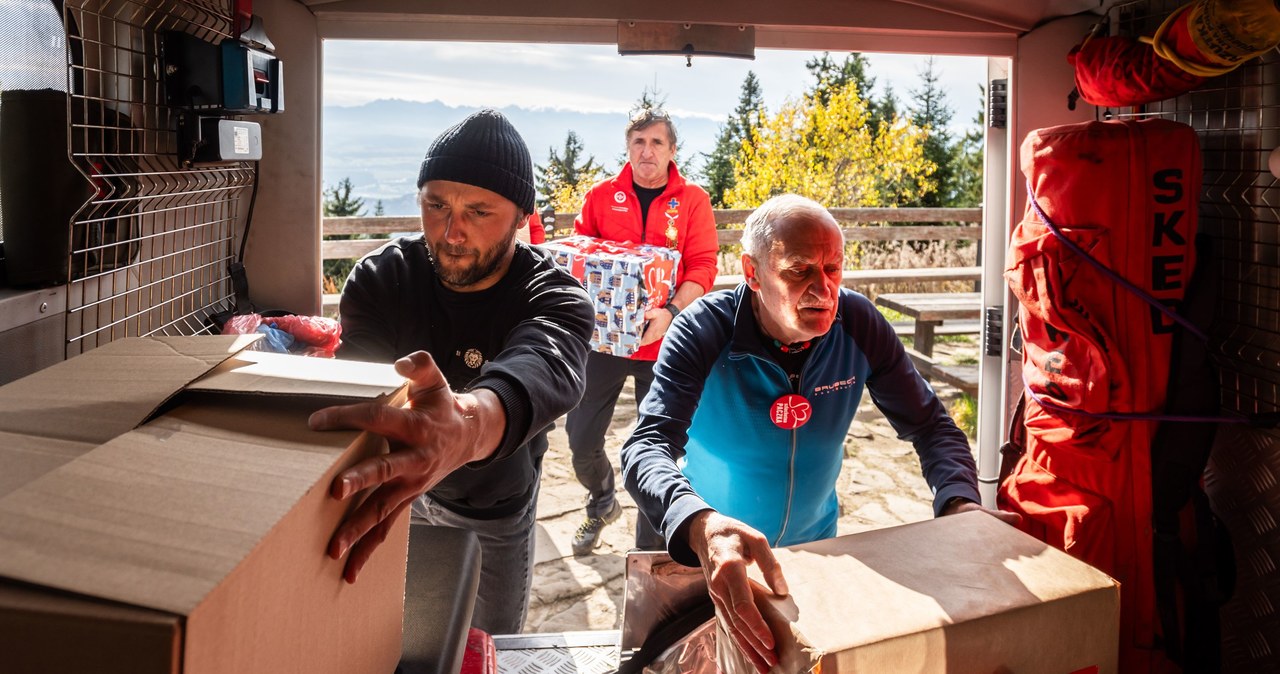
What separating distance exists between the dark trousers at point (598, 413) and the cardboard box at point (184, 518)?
2.61 metres

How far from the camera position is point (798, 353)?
1993 millimetres

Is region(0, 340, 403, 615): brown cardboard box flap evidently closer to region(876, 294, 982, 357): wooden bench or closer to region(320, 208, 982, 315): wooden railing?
region(320, 208, 982, 315): wooden railing

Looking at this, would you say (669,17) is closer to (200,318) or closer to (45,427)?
(200,318)

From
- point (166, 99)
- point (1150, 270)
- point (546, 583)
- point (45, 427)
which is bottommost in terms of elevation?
point (546, 583)

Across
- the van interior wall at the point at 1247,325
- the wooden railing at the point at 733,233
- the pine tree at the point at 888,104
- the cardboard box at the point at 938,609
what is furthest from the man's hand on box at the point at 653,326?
the pine tree at the point at 888,104

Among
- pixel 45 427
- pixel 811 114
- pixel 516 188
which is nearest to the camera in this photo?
pixel 45 427

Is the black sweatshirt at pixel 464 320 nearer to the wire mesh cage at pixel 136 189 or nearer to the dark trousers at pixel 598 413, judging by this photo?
the wire mesh cage at pixel 136 189

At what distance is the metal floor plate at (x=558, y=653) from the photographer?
1349mm

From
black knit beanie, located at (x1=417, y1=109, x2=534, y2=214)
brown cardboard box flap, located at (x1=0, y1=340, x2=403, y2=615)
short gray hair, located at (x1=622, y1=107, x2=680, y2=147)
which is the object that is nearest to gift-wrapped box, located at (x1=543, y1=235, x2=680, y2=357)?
short gray hair, located at (x1=622, y1=107, x2=680, y2=147)

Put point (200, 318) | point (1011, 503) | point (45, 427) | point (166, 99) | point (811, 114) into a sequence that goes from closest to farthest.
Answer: point (45, 427) < point (1011, 503) < point (166, 99) < point (200, 318) < point (811, 114)

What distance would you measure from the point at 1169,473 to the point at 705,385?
109cm

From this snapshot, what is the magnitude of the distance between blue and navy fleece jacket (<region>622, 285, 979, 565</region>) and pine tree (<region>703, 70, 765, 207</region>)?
37.4ft

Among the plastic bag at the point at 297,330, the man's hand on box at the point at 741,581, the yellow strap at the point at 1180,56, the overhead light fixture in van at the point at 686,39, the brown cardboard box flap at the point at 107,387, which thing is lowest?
the man's hand on box at the point at 741,581

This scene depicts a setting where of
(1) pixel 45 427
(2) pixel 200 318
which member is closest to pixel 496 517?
(2) pixel 200 318
